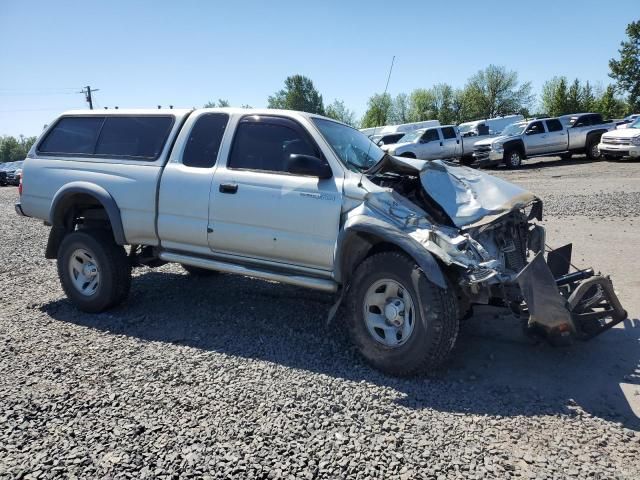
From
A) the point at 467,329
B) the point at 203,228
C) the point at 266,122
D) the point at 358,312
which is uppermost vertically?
the point at 266,122

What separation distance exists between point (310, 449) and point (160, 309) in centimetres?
322

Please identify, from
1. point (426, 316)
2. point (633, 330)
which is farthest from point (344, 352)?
point (633, 330)

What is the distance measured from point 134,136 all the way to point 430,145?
18.9 metres

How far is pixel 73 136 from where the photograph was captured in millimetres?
5762

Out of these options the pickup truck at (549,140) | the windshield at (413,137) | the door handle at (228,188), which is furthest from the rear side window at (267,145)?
the windshield at (413,137)

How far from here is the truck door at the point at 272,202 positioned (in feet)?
13.8

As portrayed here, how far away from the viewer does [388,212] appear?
156 inches

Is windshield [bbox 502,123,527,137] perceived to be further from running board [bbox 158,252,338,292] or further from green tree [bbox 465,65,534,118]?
green tree [bbox 465,65,534,118]

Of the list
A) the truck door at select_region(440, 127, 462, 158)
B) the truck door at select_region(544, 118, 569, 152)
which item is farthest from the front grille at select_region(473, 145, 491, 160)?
the truck door at select_region(544, 118, 569, 152)

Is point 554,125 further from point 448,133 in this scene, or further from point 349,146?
point 349,146

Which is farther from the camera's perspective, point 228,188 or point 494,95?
point 494,95

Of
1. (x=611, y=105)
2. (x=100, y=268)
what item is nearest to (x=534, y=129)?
(x=100, y=268)

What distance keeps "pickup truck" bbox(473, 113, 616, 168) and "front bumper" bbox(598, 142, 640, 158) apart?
196cm

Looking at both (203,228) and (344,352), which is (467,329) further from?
(203,228)
